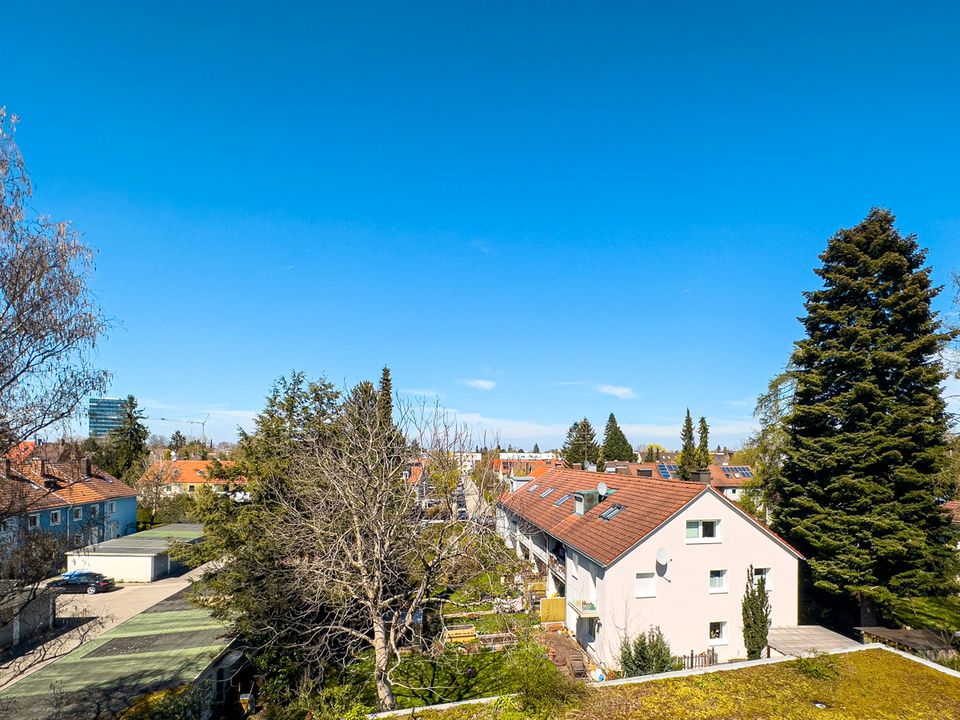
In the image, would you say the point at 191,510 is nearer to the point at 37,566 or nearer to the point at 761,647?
the point at 37,566

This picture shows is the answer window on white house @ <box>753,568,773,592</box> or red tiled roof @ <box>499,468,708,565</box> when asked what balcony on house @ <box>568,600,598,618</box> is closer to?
red tiled roof @ <box>499,468,708,565</box>

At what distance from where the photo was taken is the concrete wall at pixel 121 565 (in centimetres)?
3177

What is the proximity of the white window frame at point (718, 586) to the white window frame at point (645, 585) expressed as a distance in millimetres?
2449

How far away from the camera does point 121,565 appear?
32.1 meters

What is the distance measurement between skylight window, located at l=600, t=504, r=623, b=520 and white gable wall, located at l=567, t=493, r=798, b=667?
2943 millimetres

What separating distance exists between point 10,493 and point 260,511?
7.87 m

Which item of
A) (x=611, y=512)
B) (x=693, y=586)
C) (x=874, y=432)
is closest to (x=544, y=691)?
(x=693, y=586)

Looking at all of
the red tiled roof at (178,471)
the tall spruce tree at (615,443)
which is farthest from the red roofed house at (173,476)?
the tall spruce tree at (615,443)

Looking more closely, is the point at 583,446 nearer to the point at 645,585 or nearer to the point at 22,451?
the point at 645,585

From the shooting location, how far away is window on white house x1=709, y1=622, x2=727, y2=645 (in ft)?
64.8

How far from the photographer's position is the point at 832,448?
74.3 ft

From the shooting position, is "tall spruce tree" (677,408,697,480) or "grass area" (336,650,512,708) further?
"tall spruce tree" (677,408,697,480)

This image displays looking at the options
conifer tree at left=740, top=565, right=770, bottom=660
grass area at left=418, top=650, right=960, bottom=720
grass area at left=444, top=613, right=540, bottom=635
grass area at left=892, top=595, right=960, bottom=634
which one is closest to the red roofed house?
grass area at left=444, top=613, right=540, bottom=635

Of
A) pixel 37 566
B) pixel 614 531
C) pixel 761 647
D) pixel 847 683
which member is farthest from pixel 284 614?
pixel 761 647
